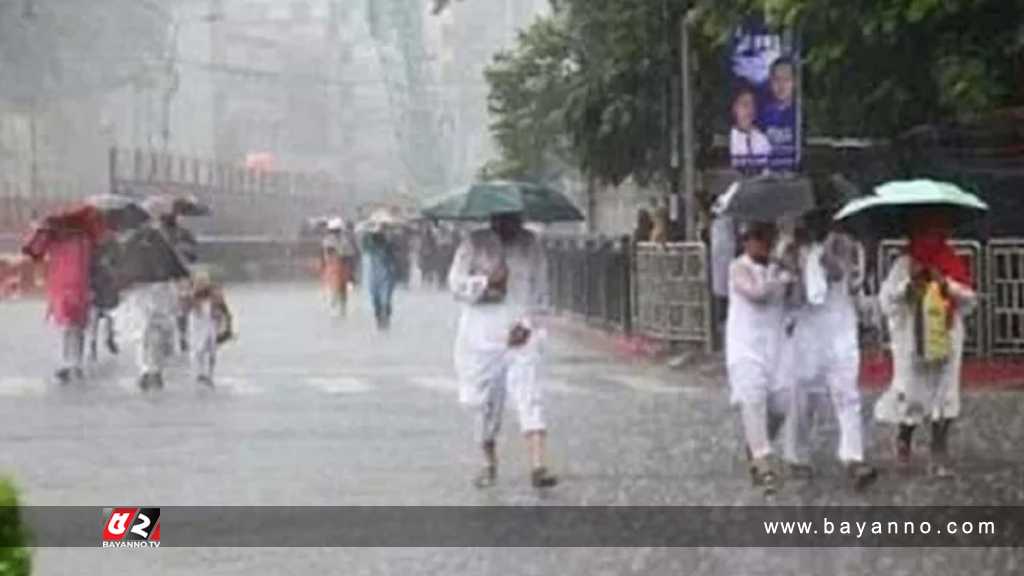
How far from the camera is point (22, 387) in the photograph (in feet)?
72.0

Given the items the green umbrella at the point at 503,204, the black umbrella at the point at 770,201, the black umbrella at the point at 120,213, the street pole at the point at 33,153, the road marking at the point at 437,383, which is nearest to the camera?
the black umbrella at the point at 770,201

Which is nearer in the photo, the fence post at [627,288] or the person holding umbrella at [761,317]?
the person holding umbrella at [761,317]

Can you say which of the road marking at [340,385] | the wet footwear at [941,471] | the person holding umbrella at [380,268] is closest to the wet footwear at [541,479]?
the wet footwear at [941,471]

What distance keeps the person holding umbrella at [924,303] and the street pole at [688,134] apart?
11351 millimetres

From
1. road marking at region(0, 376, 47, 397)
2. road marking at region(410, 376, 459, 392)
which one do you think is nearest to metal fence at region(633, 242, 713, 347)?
road marking at region(410, 376, 459, 392)

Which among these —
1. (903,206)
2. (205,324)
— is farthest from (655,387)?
(903,206)

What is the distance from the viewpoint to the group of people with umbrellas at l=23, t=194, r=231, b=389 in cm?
2156

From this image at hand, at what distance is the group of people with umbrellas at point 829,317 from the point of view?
42.8 ft

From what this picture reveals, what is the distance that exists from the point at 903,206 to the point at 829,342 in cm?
105

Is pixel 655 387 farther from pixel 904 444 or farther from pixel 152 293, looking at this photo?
pixel 904 444

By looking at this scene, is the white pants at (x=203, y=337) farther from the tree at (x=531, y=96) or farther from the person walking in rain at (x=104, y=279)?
the tree at (x=531, y=96)

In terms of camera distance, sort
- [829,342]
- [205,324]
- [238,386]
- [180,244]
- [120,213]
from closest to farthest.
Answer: [829,342] < [205,324] < [238,386] < [120,213] < [180,244]

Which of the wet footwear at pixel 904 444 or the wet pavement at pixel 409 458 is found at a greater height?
the wet footwear at pixel 904 444

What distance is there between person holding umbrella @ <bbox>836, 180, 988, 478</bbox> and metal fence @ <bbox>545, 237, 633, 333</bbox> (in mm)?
13989
